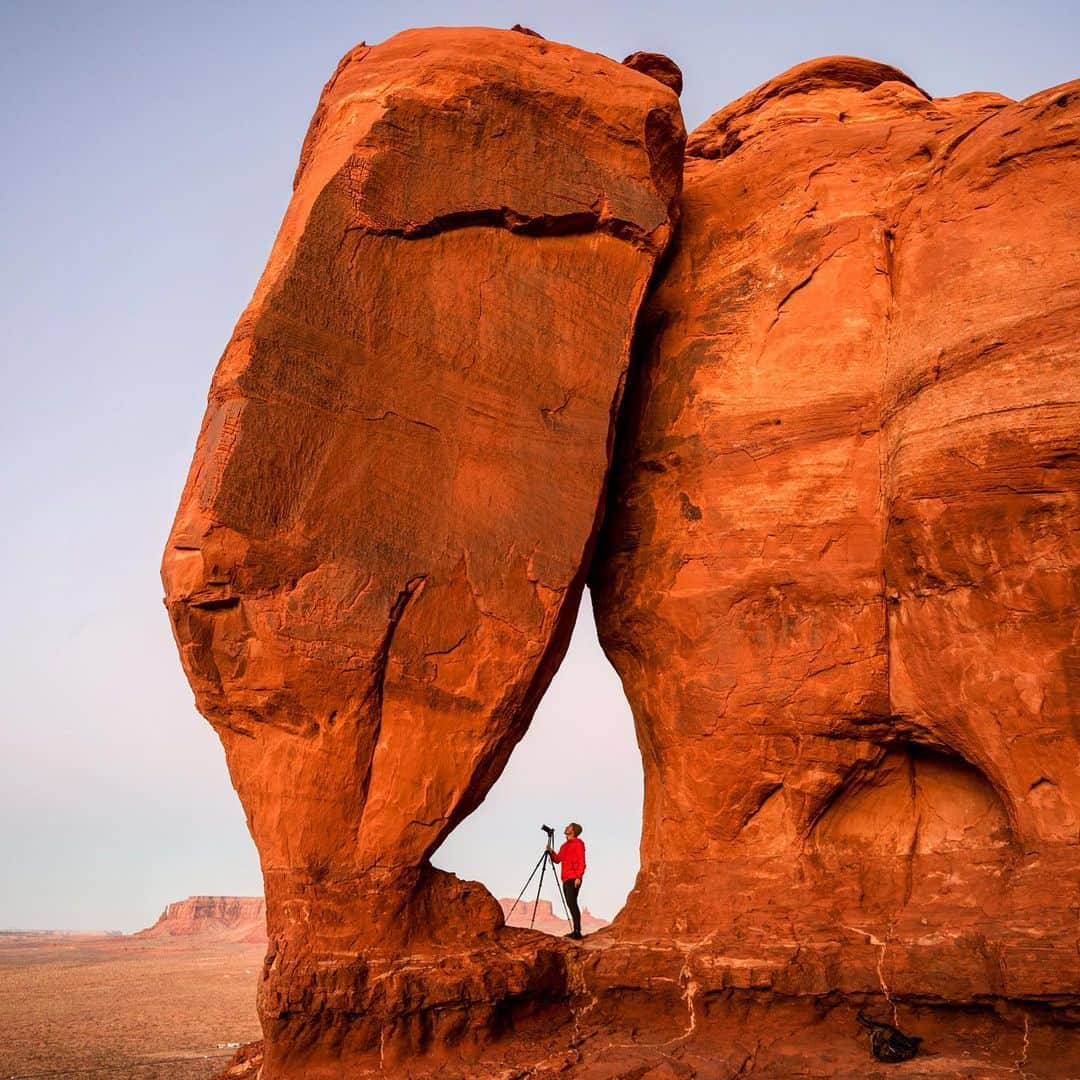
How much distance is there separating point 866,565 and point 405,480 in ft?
14.9

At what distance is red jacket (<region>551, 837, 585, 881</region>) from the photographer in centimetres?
1288

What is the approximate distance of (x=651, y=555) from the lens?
41.5 ft

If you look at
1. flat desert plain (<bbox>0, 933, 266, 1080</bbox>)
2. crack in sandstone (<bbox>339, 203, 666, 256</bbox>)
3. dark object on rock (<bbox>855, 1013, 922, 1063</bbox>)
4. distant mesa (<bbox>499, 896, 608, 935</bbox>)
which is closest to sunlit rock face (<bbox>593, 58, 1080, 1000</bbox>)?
dark object on rock (<bbox>855, 1013, 922, 1063</bbox>)

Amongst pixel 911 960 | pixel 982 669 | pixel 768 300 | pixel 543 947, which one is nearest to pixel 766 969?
pixel 911 960

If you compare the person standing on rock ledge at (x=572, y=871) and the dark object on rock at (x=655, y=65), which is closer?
the person standing on rock ledge at (x=572, y=871)

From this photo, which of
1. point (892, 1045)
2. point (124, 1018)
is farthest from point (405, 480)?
point (124, 1018)

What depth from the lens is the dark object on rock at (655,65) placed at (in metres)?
14.8

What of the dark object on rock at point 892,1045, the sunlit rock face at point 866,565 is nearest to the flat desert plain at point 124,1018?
the sunlit rock face at point 866,565

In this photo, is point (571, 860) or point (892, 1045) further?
point (571, 860)

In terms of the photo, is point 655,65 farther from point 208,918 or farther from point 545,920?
point 208,918

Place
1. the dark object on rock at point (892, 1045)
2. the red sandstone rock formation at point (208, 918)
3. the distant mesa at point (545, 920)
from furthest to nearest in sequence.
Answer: the red sandstone rock formation at point (208, 918) < the distant mesa at point (545, 920) < the dark object on rock at point (892, 1045)

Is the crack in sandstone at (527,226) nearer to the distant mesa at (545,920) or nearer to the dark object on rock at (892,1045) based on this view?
the dark object on rock at (892,1045)

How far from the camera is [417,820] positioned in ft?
34.7

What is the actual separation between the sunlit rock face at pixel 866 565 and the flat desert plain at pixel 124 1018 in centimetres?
969
